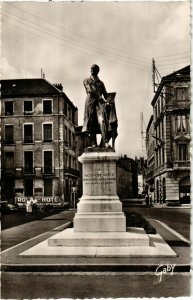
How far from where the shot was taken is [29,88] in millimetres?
50281

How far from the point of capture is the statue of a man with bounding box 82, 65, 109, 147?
473 inches

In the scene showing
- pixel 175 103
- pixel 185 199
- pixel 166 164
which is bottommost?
pixel 185 199

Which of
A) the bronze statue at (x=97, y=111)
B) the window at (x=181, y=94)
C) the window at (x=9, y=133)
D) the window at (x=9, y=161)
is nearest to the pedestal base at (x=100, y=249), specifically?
the bronze statue at (x=97, y=111)

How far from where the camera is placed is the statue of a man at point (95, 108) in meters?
12.0

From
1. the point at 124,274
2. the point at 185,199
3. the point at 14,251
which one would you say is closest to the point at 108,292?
the point at 124,274

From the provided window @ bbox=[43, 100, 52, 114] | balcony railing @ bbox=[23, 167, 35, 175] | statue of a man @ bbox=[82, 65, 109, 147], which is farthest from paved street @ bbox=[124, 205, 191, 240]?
window @ bbox=[43, 100, 52, 114]

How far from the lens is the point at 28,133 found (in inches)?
1973

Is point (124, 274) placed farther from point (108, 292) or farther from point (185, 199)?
point (185, 199)

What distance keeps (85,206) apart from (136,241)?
65.2 inches

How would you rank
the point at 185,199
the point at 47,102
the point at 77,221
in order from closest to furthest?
the point at 77,221 < the point at 185,199 < the point at 47,102

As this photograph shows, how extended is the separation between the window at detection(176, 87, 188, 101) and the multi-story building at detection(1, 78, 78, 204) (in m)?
13.1

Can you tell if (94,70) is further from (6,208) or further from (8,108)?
(8,108)

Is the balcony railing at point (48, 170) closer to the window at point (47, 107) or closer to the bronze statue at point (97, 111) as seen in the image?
the window at point (47, 107)

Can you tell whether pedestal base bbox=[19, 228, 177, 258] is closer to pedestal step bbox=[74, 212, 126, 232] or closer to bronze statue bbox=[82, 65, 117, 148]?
pedestal step bbox=[74, 212, 126, 232]
